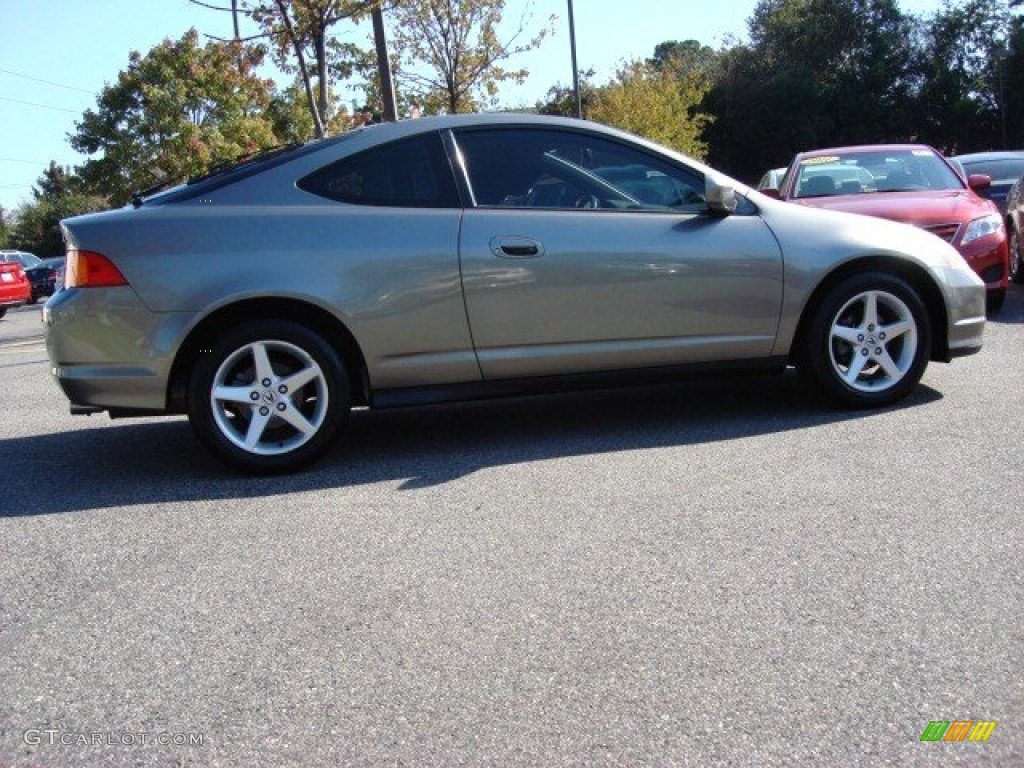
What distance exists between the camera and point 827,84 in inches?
2224

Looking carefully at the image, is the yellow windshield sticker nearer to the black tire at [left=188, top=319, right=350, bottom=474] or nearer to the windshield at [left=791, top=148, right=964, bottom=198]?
the windshield at [left=791, top=148, right=964, bottom=198]

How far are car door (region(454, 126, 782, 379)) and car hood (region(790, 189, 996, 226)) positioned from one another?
2.94 m

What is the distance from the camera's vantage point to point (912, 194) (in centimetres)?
878

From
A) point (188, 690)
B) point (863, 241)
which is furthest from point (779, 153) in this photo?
point (188, 690)

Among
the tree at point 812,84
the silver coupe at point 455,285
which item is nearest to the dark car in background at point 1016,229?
the silver coupe at point 455,285

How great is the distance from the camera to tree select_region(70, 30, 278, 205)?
31719 mm

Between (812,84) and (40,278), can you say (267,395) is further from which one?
(812,84)

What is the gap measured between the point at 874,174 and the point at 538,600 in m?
7.24

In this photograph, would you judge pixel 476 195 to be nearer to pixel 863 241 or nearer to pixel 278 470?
pixel 278 470

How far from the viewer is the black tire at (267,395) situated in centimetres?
479

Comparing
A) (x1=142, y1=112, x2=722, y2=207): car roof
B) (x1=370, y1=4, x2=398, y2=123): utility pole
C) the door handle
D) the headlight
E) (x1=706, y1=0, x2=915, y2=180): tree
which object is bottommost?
the headlight

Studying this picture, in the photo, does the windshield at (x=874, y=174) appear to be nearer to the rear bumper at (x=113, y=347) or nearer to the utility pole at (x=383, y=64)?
the utility pole at (x=383, y=64)

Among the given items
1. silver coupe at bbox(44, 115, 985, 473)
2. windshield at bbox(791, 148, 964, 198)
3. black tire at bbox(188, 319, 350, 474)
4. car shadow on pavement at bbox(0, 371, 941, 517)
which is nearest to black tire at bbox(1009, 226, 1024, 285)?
windshield at bbox(791, 148, 964, 198)

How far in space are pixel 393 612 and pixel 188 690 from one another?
675 millimetres
